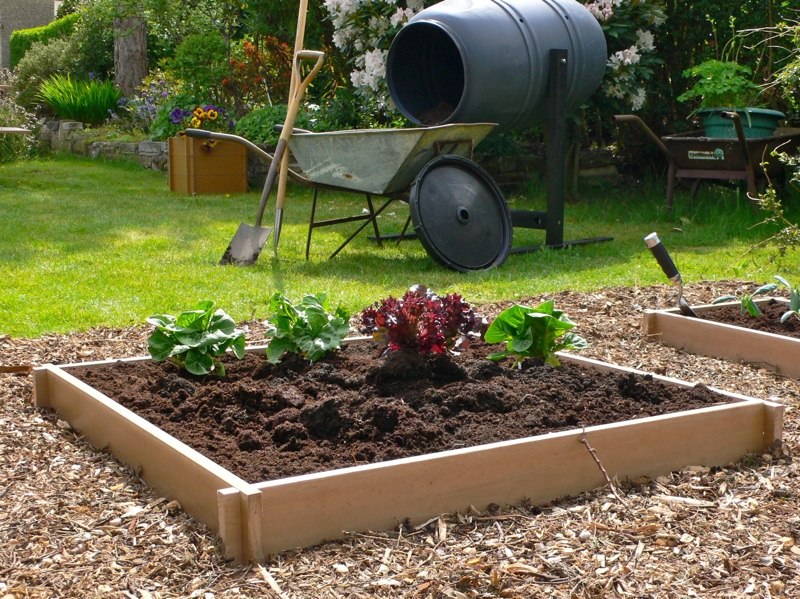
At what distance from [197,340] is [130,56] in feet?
40.6

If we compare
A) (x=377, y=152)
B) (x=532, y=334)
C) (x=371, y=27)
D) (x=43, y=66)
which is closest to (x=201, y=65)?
(x=371, y=27)

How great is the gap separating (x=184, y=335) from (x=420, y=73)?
4.47 m

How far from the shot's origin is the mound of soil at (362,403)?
2.85 m

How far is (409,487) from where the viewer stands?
2.55m

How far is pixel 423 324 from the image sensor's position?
3395mm

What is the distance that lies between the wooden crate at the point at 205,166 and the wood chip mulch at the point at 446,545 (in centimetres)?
708

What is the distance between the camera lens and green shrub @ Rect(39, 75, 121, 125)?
48.4ft

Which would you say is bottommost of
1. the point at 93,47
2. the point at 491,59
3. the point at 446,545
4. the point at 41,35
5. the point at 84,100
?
the point at 446,545

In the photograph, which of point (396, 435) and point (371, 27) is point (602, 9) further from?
point (396, 435)

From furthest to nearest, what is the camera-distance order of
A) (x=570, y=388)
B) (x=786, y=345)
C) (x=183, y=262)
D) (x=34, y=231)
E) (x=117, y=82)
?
(x=117, y=82) < (x=34, y=231) < (x=183, y=262) < (x=786, y=345) < (x=570, y=388)

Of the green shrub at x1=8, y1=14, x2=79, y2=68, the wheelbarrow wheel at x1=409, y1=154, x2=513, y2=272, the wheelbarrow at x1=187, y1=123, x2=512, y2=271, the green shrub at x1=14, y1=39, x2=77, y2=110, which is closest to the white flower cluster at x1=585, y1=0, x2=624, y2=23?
the wheelbarrow at x1=187, y1=123, x2=512, y2=271

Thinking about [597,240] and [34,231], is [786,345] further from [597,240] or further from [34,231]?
[34,231]

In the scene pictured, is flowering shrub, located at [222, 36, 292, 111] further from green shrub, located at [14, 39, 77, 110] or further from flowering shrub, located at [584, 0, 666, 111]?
green shrub, located at [14, 39, 77, 110]

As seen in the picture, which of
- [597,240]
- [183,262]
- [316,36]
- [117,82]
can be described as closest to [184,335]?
[183,262]
